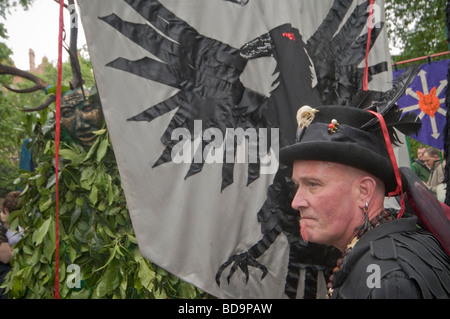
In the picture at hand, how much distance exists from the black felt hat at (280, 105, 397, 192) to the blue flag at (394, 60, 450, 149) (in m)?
3.88

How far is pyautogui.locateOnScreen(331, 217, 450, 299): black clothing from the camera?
1.38 meters

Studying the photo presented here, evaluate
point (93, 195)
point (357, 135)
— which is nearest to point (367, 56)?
point (357, 135)

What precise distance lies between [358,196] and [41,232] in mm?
1460

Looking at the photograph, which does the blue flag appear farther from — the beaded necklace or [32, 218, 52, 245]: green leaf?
[32, 218, 52, 245]: green leaf

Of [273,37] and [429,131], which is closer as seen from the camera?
[273,37]

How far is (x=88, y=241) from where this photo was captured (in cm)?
218

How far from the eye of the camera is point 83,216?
7.34 feet

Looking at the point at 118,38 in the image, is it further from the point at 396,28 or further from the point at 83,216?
the point at 396,28

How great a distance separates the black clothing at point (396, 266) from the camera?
4.52 feet

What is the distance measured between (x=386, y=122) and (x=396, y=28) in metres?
10.9

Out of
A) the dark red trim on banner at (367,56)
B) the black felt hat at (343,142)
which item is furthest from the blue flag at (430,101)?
the black felt hat at (343,142)

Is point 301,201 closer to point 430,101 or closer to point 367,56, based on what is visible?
point 367,56

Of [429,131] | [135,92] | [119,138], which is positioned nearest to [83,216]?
[119,138]

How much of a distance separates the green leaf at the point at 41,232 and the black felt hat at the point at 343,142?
3.89 ft
